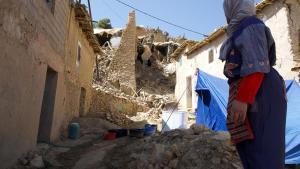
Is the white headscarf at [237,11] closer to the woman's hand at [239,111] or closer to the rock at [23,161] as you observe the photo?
the woman's hand at [239,111]

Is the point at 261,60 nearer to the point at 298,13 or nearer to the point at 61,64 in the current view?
the point at 61,64

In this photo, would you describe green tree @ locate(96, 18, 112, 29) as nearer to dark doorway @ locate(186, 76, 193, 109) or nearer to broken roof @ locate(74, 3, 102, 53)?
dark doorway @ locate(186, 76, 193, 109)

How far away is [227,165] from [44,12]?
4003 millimetres

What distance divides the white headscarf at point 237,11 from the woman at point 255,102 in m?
0.11

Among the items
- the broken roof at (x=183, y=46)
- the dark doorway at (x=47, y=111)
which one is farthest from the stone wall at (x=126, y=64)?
the dark doorway at (x=47, y=111)

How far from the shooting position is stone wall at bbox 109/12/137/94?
1808cm

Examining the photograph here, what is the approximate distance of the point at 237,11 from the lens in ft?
6.07

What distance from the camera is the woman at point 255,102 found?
153cm

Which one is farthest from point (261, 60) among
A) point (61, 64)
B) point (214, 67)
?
point (214, 67)

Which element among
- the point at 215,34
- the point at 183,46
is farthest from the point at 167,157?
the point at 183,46

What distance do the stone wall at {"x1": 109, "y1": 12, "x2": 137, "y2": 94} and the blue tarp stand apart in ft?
37.5

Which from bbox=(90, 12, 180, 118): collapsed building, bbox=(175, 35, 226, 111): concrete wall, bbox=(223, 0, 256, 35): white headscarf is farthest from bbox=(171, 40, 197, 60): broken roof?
bbox=(223, 0, 256, 35): white headscarf

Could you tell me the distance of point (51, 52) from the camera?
17.5ft

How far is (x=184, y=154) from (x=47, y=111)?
316cm
